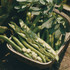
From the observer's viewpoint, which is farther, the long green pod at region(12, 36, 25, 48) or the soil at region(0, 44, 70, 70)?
the soil at region(0, 44, 70, 70)

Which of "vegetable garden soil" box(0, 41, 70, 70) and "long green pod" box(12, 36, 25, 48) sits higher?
"long green pod" box(12, 36, 25, 48)

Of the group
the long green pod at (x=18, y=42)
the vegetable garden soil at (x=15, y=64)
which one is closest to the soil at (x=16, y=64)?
the vegetable garden soil at (x=15, y=64)

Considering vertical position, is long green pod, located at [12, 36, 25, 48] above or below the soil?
above

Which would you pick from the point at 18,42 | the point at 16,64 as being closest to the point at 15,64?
the point at 16,64

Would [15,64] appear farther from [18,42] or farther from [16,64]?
[18,42]

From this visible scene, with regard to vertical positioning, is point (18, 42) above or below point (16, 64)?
above

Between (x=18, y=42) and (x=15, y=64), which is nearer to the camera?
(x=18, y=42)

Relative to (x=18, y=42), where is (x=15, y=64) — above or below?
below

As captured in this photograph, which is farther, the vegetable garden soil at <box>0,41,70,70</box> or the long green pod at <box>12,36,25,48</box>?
the vegetable garden soil at <box>0,41,70,70</box>

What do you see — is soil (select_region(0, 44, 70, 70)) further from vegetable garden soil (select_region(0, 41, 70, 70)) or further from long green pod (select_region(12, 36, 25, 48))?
long green pod (select_region(12, 36, 25, 48))

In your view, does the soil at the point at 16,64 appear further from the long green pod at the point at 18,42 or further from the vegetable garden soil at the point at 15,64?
the long green pod at the point at 18,42

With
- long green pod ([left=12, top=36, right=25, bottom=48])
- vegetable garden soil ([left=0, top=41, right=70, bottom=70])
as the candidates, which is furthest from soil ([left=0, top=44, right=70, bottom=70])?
long green pod ([left=12, top=36, right=25, bottom=48])

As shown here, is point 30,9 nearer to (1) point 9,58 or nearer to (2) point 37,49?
(2) point 37,49

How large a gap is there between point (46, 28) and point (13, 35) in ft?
1.41
